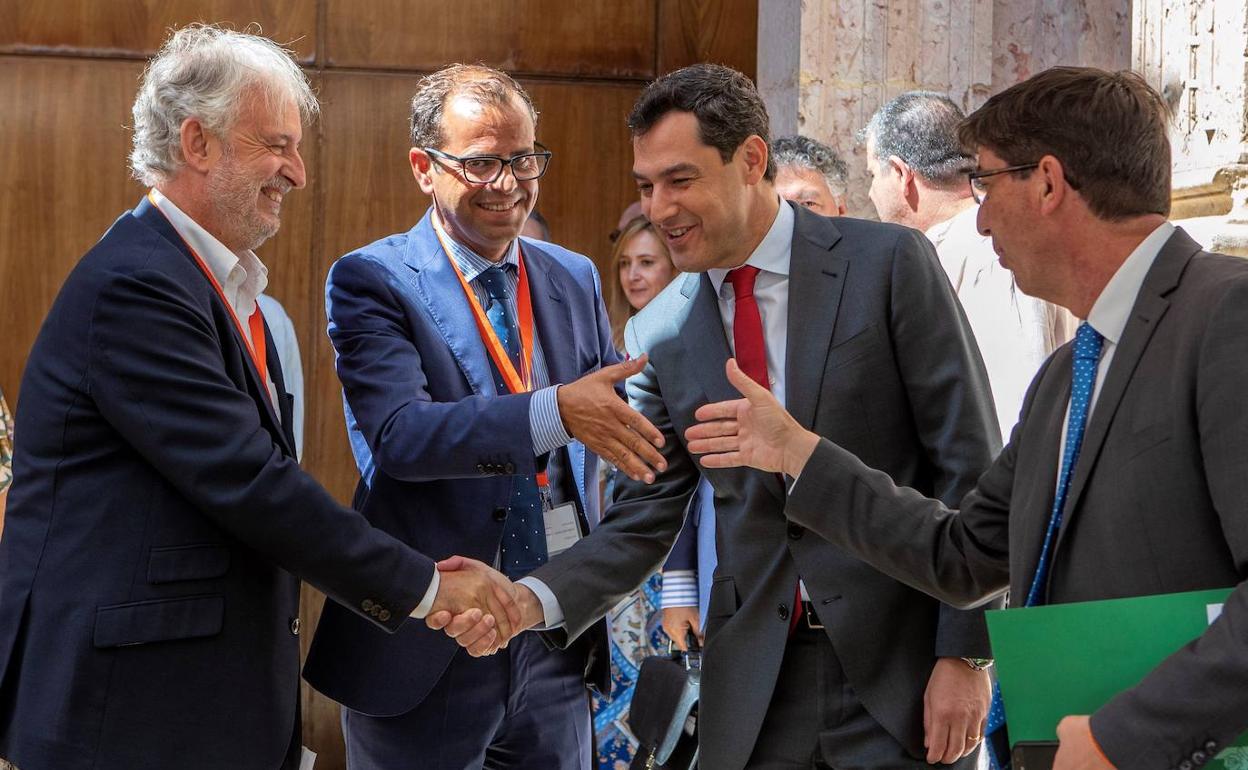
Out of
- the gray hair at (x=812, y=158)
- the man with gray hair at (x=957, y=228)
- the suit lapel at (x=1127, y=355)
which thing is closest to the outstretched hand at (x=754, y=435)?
the suit lapel at (x=1127, y=355)

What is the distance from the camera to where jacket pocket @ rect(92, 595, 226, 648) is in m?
2.34

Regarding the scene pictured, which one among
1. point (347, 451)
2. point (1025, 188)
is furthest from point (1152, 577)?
point (347, 451)

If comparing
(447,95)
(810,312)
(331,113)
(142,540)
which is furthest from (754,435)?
(331,113)

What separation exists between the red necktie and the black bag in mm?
716

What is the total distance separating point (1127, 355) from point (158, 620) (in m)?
1.61

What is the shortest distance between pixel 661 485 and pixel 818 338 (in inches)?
21.8

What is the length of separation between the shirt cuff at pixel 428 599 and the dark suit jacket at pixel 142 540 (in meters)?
0.27

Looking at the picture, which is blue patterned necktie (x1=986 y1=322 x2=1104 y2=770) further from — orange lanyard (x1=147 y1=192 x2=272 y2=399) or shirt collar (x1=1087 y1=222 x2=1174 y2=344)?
orange lanyard (x1=147 y1=192 x2=272 y2=399)

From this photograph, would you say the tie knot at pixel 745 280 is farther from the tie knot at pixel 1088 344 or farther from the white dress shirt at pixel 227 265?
Result: the white dress shirt at pixel 227 265

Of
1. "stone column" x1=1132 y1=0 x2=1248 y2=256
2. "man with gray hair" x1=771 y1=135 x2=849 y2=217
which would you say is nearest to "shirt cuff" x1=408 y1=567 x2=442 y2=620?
"stone column" x1=1132 y1=0 x2=1248 y2=256

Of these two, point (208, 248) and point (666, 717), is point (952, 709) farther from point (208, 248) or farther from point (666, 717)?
point (208, 248)

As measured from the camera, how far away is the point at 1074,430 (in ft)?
6.42

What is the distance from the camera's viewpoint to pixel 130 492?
95.1 inches

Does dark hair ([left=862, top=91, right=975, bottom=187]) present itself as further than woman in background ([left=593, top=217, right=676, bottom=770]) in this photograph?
No
